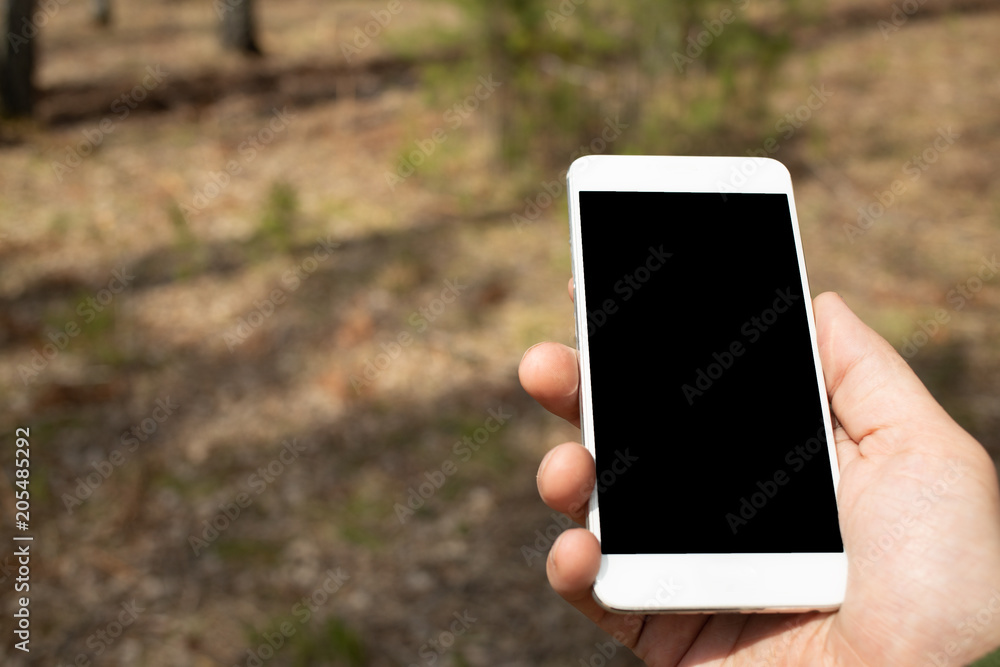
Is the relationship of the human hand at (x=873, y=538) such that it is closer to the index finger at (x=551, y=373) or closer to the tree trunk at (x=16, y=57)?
the index finger at (x=551, y=373)

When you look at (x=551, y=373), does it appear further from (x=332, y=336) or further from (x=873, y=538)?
(x=332, y=336)

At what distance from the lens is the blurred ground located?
329cm

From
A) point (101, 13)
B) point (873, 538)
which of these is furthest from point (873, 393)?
point (101, 13)

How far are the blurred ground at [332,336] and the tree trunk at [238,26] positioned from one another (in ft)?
5.72

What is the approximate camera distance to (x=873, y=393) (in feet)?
6.53

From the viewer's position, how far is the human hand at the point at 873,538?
1670 millimetres

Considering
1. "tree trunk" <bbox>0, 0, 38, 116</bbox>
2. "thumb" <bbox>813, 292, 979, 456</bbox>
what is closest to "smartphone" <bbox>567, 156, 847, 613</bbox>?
"thumb" <bbox>813, 292, 979, 456</bbox>

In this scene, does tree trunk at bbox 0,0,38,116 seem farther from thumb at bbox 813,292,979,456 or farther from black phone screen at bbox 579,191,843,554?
thumb at bbox 813,292,979,456

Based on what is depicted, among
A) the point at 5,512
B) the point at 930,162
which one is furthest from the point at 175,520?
the point at 930,162

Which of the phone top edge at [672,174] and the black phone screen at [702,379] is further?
the phone top edge at [672,174]

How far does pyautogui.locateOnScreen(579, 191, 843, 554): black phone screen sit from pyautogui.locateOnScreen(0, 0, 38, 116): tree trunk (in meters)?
7.92

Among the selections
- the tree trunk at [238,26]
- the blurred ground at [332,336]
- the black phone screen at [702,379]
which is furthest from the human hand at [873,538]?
the tree trunk at [238,26]

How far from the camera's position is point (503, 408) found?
4.26 m

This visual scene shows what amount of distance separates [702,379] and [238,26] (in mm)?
9738
